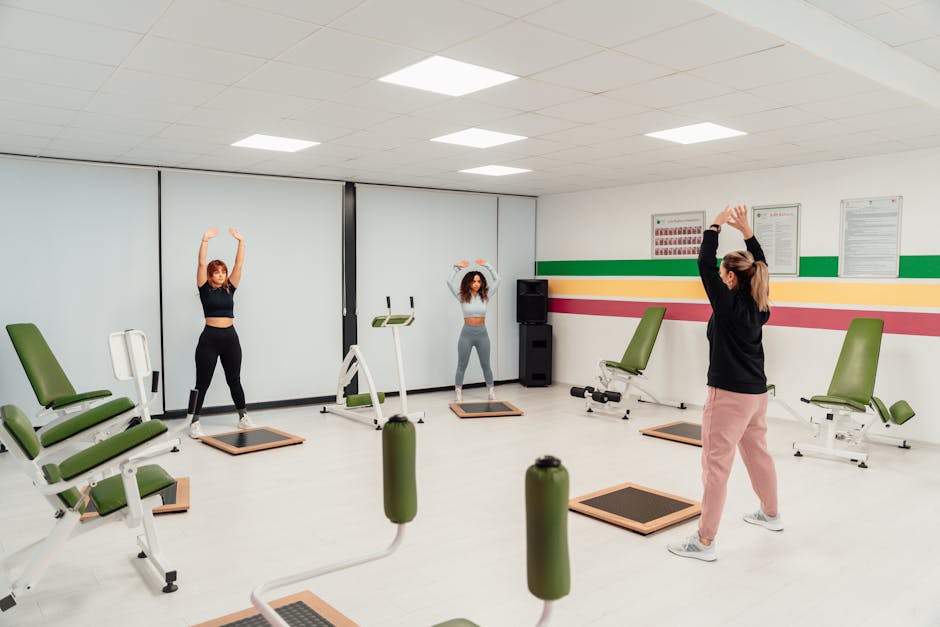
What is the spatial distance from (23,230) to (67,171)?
667mm

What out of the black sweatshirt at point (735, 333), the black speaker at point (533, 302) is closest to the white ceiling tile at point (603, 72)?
the black sweatshirt at point (735, 333)

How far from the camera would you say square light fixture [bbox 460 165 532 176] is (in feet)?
23.1

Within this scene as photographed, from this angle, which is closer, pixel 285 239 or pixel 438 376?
pixel 285 239

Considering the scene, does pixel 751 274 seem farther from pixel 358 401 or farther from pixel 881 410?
pixel 358 401

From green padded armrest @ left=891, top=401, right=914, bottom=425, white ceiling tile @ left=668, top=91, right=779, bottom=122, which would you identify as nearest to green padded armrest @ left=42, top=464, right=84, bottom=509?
white ceiling tile @ left=668, top=91, right=779, bottom=122

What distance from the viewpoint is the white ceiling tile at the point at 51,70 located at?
342cm

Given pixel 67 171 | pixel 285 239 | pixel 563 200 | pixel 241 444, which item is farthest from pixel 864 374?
pixel 67 171

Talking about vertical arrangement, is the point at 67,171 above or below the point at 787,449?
above

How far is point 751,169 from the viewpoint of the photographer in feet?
23.0

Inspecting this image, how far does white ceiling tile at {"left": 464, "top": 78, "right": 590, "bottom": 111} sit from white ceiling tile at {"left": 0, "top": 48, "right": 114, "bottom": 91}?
2.12m

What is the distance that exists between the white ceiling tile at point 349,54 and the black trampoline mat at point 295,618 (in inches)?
103

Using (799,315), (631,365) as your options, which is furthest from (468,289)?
(799,315)

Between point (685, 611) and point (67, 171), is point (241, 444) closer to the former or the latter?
point (67, 171)

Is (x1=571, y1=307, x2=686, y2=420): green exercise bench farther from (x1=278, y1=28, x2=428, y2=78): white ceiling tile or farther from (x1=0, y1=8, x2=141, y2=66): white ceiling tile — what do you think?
(x1=0, y1=8, x2=141, y2=66): white ceiling tile
